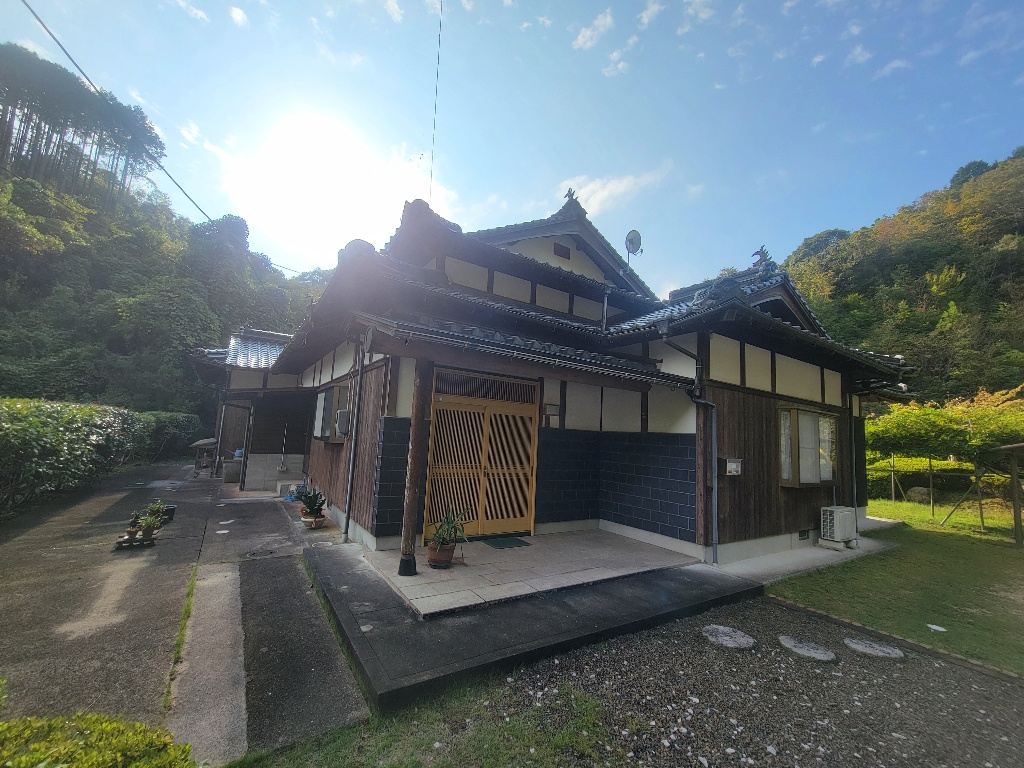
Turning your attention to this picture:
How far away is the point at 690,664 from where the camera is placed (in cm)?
311

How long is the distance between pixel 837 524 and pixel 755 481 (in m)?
2.01

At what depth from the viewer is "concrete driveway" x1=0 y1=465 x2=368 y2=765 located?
93.8 inches

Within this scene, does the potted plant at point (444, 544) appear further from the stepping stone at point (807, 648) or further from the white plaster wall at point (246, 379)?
the white plaster wall at point (246, 379)

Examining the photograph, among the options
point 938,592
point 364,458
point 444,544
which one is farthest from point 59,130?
point 938,592

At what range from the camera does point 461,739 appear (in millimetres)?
2262

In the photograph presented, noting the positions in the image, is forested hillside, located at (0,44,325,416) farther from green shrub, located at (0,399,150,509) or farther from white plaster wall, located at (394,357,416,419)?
white plaster wall, located at (394,357,416,419)

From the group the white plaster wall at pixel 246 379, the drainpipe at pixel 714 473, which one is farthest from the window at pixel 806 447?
the white plaster wall at pixel 246 379

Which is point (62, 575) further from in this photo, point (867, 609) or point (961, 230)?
point (961, 230)

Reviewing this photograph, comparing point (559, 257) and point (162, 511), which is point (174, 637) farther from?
point (559, 257)

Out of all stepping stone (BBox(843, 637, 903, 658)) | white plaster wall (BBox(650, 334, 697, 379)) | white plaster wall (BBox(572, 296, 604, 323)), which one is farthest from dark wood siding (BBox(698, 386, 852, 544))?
white plaster wall (BBox(572, 296, 604, 323))

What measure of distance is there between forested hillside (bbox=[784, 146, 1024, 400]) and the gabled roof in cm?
1946

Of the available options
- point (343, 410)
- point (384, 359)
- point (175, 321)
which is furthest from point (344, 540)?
point (175, 321)

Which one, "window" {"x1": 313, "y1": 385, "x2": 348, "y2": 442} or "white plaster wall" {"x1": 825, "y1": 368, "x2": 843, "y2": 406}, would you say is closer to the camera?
"window" {"x1": 313, "y1": 385, "x2": 348, "y2": 442}

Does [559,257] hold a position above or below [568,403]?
above
